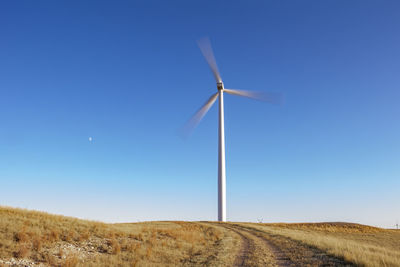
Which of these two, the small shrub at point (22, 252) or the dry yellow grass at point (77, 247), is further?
the dry yellow grass at point (77, 247)

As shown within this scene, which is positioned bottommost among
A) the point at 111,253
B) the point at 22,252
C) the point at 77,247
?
the point at 111,253

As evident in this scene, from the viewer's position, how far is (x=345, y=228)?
53406mm

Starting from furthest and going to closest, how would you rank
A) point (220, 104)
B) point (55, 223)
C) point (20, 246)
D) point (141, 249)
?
point (220, 104), point (55, 223), point (141, 249), point (20, 246)

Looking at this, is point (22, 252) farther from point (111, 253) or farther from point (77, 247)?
point (111, 253)

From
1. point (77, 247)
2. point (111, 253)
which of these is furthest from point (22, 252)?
point (111, 253)

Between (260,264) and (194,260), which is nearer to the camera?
(260,264)

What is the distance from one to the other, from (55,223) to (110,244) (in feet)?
18.5

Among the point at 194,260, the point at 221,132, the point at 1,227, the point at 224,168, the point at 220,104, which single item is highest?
the point at 220,104

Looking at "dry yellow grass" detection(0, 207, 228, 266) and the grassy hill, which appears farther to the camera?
"dry yellow grass" detection(0, 207, 228, 266)

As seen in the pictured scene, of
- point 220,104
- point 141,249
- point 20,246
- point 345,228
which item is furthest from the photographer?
point 220,104

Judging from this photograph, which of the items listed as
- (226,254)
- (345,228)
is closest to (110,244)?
(226,254)

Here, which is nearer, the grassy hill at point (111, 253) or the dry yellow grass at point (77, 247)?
the grassy hill at point (111, 253)

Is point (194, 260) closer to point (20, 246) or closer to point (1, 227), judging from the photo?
point (20, 246)

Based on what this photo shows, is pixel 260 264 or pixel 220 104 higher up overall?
pixel 220 104
